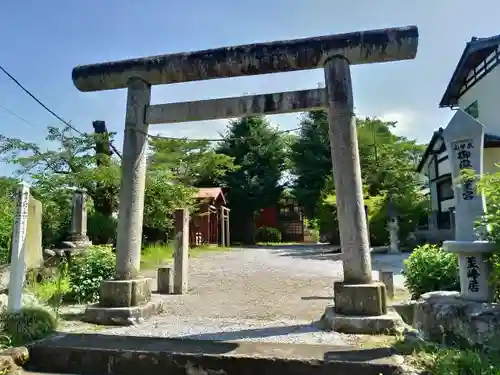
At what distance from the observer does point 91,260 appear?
24.2ft

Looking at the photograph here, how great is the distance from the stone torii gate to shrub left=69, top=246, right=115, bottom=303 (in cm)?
174

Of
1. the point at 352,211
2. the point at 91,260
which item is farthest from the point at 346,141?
the point at 91,260

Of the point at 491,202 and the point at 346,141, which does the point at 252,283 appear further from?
the point at 491,202

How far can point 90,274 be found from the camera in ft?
23.6

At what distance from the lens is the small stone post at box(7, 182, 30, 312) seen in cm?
477

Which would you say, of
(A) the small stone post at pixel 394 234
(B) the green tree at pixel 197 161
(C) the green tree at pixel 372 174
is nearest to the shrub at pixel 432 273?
(A) the small stone post at pixel 394 234

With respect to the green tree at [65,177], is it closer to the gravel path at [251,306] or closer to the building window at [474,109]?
the gravel path at [251,306]

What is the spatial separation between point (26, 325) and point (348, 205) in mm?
4277

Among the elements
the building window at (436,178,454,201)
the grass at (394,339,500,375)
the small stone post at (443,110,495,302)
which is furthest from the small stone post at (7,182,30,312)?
the building window at (436,178,454,201)

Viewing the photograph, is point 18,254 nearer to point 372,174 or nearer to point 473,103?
point 473,103

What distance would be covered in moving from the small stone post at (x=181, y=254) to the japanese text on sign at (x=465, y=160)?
19.9ft

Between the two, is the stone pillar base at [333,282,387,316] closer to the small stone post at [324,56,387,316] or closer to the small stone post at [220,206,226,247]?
the small stone post at [324,56,387,316]

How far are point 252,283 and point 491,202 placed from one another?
682cm

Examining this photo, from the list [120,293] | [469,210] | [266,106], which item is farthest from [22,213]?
[469,210]
